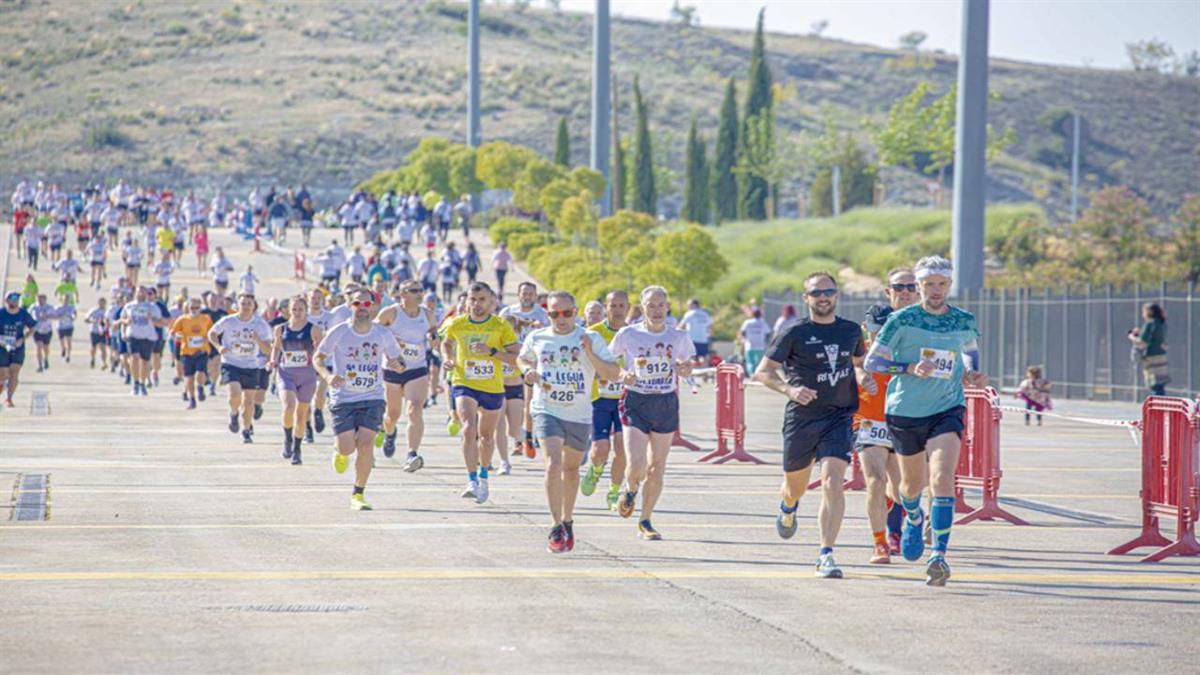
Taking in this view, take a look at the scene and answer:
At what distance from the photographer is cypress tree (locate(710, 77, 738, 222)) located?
9869 cm

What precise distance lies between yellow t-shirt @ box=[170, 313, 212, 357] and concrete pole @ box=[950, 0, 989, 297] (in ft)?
51.9

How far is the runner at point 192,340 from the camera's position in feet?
105

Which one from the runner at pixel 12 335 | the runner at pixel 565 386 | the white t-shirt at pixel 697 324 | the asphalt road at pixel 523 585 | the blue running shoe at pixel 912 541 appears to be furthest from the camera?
the white t-shirt at pixel 697 324

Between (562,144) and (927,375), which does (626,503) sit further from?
(562,144)

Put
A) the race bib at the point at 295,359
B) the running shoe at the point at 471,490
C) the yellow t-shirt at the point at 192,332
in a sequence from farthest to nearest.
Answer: the yellow t-shirt at the point at 192,332 → the race bib at the point at 295,359 → the running shoe at the point at 471,490

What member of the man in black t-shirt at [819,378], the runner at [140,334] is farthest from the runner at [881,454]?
the runner at [140,334]

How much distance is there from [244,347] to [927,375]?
13696mm

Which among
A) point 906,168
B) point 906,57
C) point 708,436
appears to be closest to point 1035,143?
point 906,168

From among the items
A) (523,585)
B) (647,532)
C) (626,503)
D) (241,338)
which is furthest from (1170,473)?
(241,338)

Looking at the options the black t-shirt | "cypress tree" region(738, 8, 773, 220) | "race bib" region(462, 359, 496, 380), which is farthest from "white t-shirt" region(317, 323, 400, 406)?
"cypress tree" region(738, 8, 773, 220)

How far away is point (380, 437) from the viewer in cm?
2233

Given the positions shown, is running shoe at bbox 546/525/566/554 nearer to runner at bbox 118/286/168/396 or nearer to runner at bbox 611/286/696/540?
runner at bbox 611/286/696/540

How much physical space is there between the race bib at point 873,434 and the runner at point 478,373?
175 inches

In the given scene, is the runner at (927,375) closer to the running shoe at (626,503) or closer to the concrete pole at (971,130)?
the running shoe at (626,503)
